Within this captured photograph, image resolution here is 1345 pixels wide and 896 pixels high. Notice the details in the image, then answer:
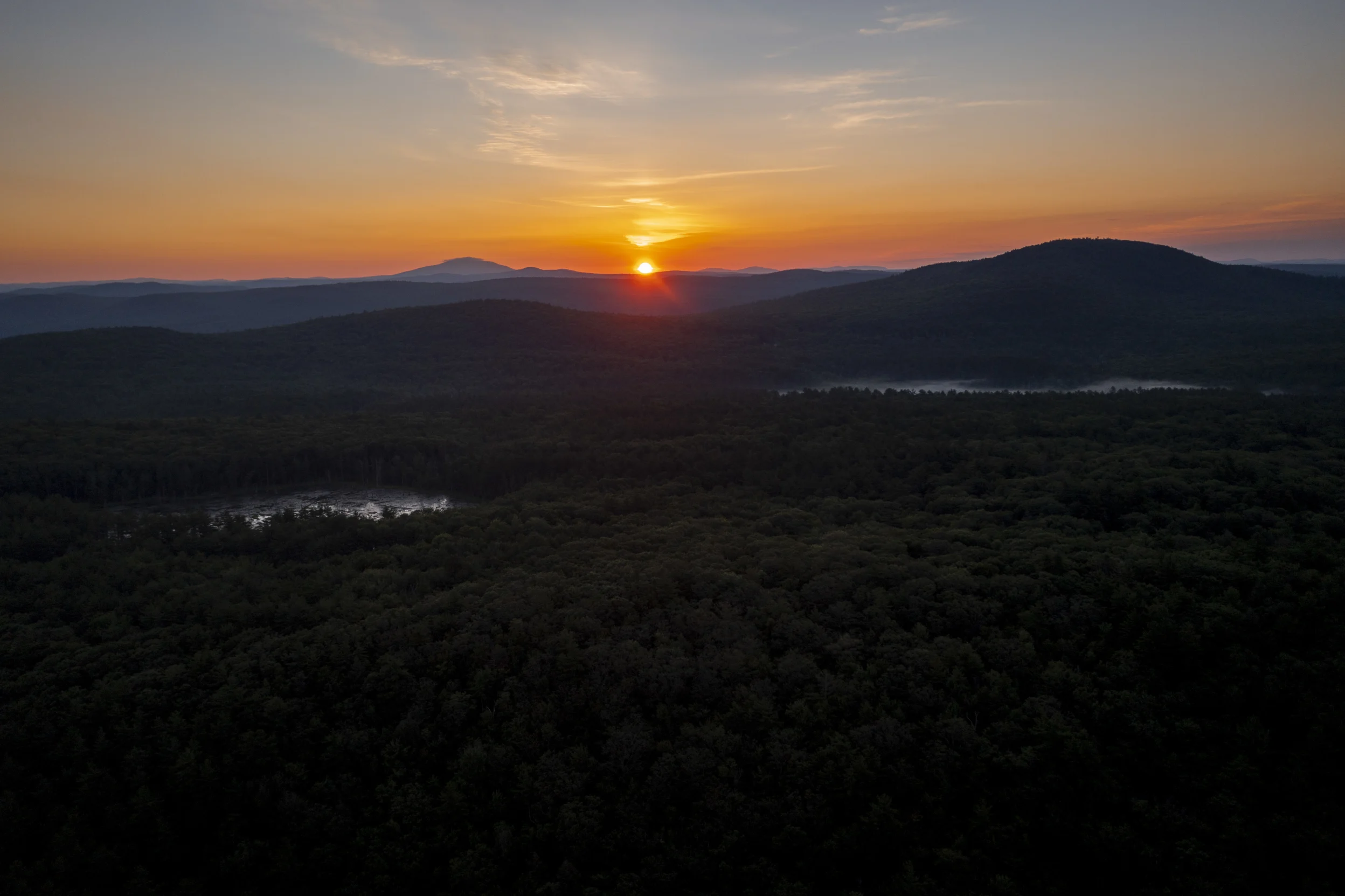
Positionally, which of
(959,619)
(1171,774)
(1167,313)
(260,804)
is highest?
(1167,313)

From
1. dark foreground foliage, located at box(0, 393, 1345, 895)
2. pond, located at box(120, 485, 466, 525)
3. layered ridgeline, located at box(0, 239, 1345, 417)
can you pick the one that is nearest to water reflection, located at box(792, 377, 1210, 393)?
layered ridgeline, located at box(0, 239, 1345, 417)

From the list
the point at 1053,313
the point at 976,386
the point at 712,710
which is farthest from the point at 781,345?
the point at 712,710

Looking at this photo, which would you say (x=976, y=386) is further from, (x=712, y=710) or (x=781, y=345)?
(x=712, y=710)

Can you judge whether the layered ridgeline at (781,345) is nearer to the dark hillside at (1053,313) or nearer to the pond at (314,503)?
the dark hillside at (1053,313)

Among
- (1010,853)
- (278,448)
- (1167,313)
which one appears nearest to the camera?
(1010,853)

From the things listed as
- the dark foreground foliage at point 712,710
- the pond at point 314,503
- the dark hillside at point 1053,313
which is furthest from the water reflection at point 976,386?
the dark foreground foliage at point 712,710

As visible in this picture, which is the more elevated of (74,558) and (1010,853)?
(74,558)

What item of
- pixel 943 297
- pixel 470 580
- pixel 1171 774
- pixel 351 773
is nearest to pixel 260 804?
pixel 351 773

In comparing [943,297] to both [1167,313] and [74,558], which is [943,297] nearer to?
[1167,313]
